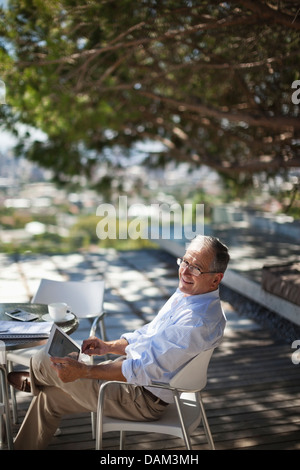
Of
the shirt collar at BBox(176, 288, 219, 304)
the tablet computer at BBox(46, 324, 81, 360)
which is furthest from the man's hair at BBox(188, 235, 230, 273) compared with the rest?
the tablet computer at BBox(46, 324, 81, 360)

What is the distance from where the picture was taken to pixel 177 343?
2182mm

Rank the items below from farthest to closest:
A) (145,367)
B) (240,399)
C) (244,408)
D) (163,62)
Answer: (163,62), (240,399), (244,408), (145,367)

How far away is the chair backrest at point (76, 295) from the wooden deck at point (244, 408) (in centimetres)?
63

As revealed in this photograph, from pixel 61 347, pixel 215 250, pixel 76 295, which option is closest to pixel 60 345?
pixel 61 347

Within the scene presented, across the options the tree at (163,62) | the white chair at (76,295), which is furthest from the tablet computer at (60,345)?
the tree at (163,62)

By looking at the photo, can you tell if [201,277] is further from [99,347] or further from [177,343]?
[99,347]

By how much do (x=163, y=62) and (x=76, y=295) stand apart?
3.40m

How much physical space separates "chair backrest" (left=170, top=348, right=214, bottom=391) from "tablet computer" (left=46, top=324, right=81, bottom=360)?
48 cm

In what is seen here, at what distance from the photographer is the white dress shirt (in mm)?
2172

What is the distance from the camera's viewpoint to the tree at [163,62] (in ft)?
12.6

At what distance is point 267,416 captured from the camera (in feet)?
10.1

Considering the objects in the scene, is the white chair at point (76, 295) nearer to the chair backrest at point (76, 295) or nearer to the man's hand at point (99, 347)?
the chair backrest at point (76, 295)

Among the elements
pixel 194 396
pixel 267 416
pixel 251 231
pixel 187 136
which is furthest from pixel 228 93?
pixel 194 396
